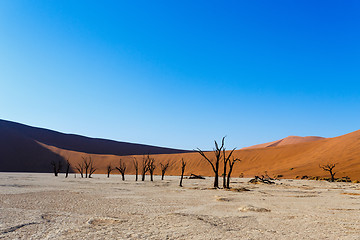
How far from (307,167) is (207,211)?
4159 cm

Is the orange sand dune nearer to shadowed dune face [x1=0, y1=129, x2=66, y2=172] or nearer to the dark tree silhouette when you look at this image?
the dark tree silhouette

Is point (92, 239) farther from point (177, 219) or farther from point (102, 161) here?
point (102, 161)

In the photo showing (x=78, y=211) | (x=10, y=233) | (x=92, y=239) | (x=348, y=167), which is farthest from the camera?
(x=348, y=167)

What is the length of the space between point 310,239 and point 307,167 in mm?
44293

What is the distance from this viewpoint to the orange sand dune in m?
44.0

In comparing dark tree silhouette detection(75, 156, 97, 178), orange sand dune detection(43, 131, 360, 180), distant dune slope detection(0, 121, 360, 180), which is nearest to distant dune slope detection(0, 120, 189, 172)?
distant dune slope detection(0, 121, 360, 180)

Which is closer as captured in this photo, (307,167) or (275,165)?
(307,167)

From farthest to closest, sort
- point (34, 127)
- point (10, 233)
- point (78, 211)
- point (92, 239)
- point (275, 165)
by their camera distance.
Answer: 1. point (34, 127)
2. point (275, 165)
3. point (78, 211)
4. point (10, 233)
5. point (92, 239)

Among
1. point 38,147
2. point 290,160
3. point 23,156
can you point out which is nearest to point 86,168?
point 290,160

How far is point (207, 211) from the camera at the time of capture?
9859 mm

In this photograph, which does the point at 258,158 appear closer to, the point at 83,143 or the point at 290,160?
the point at 290,160

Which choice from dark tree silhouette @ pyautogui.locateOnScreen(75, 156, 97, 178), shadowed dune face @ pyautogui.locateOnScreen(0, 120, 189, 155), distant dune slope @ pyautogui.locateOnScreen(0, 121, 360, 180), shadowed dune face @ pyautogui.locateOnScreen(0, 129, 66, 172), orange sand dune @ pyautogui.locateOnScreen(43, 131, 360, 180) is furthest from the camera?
shadowed dune face @ pyautogui.locateOnScreen(0, 120, 189, 155)

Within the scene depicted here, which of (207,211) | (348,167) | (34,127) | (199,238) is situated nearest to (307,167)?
(348,167)

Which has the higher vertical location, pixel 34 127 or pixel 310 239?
pixel 34 127
